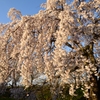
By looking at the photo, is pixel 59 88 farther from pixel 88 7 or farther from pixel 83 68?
pixel 88 7

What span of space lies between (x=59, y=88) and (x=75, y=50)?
1.74 meters

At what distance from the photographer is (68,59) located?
308 inches

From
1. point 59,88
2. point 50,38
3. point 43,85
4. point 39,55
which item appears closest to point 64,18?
point 50,38

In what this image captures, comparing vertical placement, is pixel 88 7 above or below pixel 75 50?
above

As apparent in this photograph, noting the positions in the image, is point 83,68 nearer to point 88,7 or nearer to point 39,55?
point 39,55

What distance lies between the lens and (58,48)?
750 cm

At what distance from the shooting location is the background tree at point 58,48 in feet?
25.6

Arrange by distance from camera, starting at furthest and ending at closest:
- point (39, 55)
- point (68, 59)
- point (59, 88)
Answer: point (59, 88) → point (39, 55) → point (68, 59)

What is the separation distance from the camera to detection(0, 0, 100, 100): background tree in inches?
307

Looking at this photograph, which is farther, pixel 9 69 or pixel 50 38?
pixel 9 69

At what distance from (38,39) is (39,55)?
0.61 meters

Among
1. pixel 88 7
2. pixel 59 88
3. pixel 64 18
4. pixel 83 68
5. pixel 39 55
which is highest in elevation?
pixel 88 7

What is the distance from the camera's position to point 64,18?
796 cm

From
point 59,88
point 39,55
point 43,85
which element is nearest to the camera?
point 39,55
